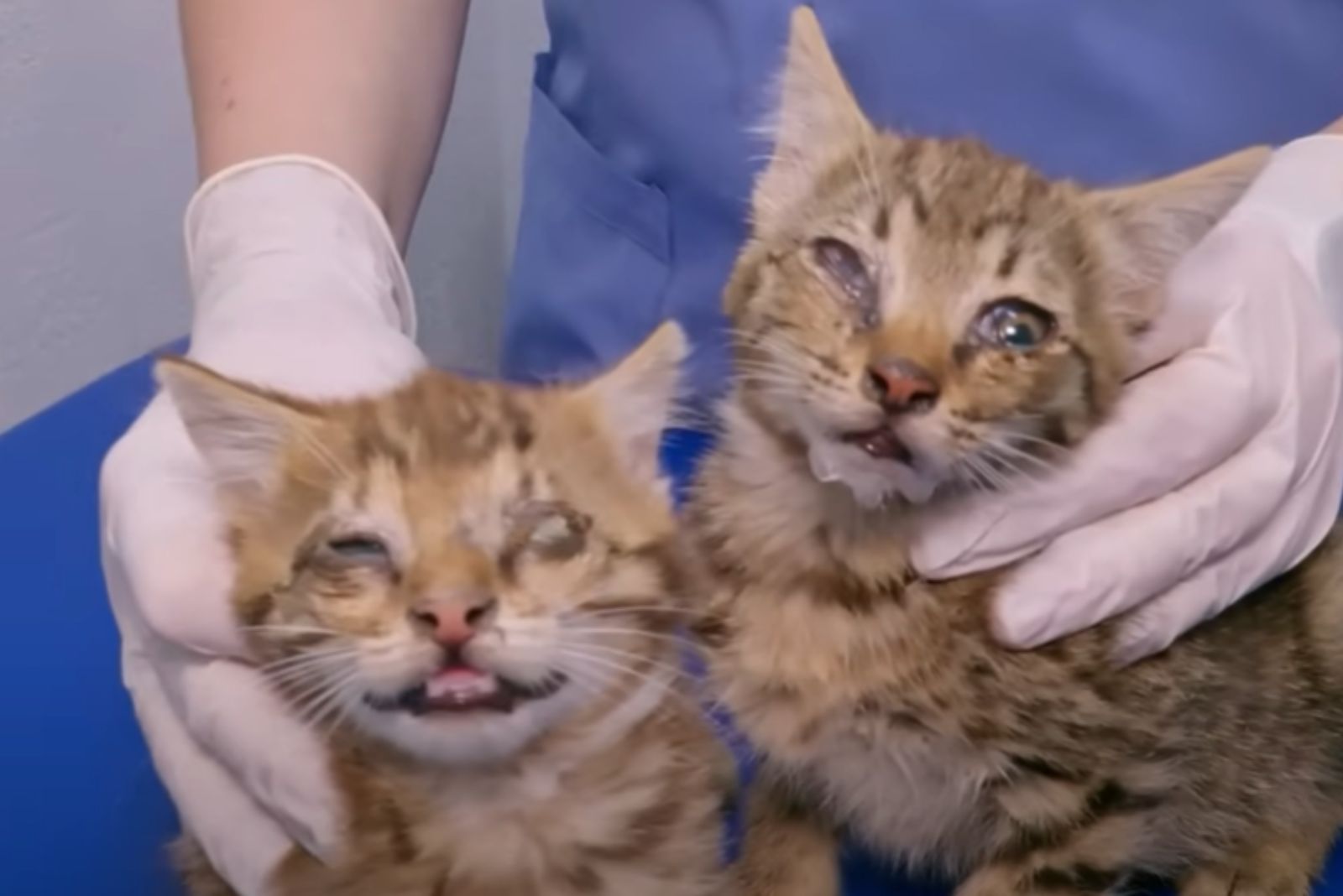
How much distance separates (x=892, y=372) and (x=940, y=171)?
16 cm

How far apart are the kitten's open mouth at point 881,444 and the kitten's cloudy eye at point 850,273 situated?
0.07m

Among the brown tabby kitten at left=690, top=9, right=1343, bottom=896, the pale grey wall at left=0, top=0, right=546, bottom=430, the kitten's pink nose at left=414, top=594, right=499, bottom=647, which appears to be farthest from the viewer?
the pale grey wall at left=0, top=0, right=546, bottom=430

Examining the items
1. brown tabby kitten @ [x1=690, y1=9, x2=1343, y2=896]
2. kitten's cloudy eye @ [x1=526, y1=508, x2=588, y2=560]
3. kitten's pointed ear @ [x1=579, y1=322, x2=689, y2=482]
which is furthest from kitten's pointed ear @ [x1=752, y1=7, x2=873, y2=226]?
kitten's cloudy eye @ [x1=526, y1=508, x2=588, y2=560]

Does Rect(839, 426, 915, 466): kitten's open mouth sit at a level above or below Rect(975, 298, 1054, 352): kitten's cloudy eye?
below

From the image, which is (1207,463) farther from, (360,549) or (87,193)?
(87,193)

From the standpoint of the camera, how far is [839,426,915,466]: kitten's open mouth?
0.79 metres

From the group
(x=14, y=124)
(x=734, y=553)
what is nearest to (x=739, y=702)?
(x=734, y=553)

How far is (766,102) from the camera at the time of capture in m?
1.11

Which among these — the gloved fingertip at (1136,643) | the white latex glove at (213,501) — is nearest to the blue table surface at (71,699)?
the white latex glove at (213,501)

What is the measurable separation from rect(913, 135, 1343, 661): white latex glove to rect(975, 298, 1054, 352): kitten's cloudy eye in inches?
2.6

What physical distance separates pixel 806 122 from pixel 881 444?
9.1 inches

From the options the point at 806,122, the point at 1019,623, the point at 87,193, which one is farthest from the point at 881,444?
the point at 87,193

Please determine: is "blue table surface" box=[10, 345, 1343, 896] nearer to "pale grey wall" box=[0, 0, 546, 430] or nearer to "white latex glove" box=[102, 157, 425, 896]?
"white latex glove" box=[102, 157, 425, 896]

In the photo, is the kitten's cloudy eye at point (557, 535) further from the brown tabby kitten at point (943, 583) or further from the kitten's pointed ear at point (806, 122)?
the kitten's pointed ear at point (806, 122)
